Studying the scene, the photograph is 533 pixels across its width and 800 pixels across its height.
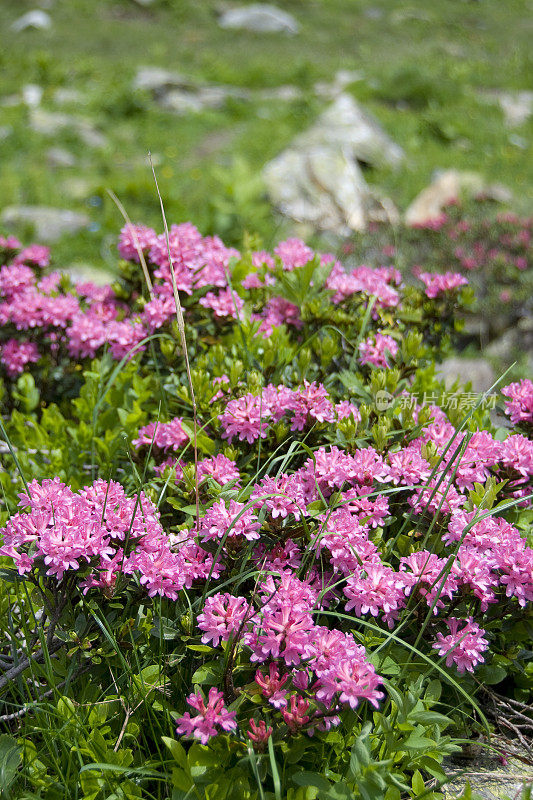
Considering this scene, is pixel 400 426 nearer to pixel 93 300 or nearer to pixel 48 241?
pixel 93 300

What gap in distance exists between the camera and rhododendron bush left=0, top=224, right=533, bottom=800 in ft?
4.90

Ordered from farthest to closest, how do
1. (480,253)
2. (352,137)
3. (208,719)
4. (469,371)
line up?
(352,137), (480,253), (469,371), (208,719)

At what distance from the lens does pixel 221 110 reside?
445 inches

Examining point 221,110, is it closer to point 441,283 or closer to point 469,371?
point 469,371

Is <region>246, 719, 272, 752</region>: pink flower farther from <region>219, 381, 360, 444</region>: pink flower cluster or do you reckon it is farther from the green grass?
the green grass

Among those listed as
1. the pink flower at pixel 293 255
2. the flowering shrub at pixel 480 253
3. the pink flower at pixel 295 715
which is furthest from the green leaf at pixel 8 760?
the flowering shrub at pixel 480 253

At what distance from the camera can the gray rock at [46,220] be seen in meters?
6.93

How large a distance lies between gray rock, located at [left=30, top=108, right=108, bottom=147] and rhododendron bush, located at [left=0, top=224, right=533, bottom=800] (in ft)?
26.4

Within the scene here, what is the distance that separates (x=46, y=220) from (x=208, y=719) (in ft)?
21.5

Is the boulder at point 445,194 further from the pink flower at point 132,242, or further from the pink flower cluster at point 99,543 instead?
the pink flower cluster at point 99,543

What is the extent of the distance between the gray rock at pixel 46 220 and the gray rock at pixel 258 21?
13.5 m

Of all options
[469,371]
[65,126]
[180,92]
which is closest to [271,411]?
[469,371]

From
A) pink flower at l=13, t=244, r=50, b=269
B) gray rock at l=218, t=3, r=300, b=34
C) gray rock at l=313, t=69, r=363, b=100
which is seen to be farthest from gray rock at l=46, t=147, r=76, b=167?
gray rock at l=218, t=3, r=300, b=34

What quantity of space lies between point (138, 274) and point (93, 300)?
283mm
